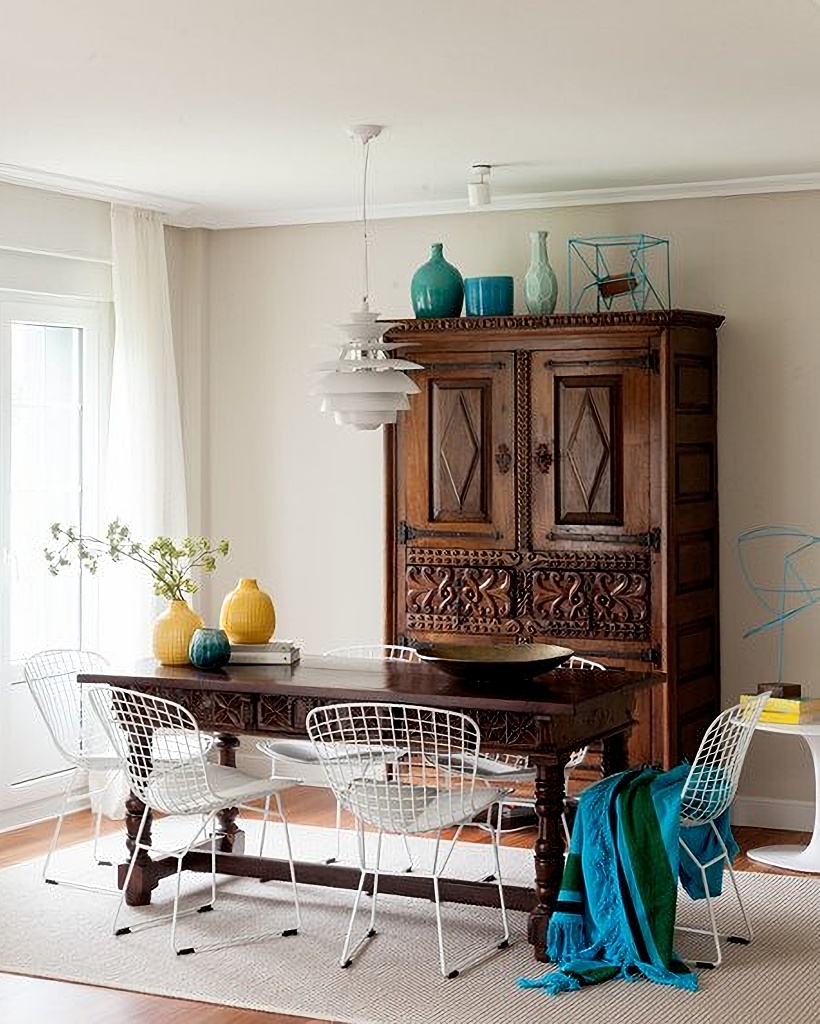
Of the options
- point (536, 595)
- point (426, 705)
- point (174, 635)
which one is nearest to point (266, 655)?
point (174, 635)

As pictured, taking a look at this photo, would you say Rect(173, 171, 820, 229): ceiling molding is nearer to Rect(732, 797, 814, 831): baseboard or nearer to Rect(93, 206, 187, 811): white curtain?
Rect(93, 206, 187, 811): white curtain

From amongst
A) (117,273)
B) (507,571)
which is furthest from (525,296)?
(117,273)

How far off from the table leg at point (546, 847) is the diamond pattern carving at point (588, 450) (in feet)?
6.14

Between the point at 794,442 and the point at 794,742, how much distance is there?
123 cm

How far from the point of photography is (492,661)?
4785mm

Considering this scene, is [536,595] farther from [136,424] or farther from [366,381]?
[136,424]

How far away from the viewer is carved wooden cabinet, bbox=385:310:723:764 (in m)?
6.08

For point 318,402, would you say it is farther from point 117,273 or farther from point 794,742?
point 794,742

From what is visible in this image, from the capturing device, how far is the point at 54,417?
22.0 ft


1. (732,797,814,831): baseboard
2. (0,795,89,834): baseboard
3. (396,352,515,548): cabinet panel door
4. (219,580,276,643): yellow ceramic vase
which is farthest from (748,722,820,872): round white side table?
(0,795,89,834): baseboard

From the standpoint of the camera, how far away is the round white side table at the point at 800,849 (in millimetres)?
5598

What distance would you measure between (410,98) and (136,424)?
2531mm

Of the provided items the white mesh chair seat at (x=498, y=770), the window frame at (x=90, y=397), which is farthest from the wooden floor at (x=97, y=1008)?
the window frame at (x=90, y=397)

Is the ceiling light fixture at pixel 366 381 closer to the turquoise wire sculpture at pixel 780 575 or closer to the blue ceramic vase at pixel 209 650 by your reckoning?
the blue ceramic vase at pixel 209 650
